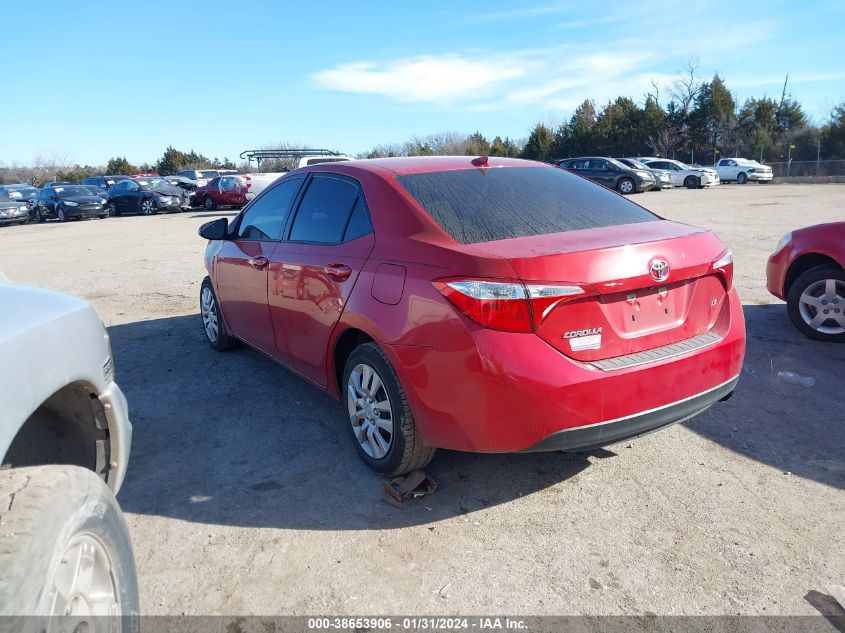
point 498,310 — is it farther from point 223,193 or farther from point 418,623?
point 223,193

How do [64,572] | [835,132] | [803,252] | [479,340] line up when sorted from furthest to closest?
[835,132] → [803,252] → [479,340] → [64,572]

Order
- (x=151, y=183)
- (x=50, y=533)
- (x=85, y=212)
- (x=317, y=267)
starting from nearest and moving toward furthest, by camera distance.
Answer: (x=50, y=533)
(x=317, y=267)
(x=85, y=212)
(x=151, y=183)

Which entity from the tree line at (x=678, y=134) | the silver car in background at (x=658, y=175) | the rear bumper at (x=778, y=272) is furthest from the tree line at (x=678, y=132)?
the rear bumper at (x=778, y=272)

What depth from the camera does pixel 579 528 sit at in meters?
3.08

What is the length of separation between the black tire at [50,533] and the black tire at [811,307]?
18.9 feet

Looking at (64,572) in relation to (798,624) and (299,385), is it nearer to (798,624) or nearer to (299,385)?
(798,624)

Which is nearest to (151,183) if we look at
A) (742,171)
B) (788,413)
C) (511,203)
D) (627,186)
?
(627,186)

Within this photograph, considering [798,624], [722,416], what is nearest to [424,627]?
[798,624]

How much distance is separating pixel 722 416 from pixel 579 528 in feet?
5.66

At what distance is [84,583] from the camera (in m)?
1.85

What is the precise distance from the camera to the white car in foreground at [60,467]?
1630 mm

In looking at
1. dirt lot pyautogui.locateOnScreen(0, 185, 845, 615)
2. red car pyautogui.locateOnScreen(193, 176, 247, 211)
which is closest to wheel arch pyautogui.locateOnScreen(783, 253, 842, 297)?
dirt lot pyautogui.locateOnScreen(0, 185, 845, 615)

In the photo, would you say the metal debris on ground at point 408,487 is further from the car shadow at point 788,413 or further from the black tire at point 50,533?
the car shadow at point 788,413

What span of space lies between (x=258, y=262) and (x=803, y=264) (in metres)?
4.91
